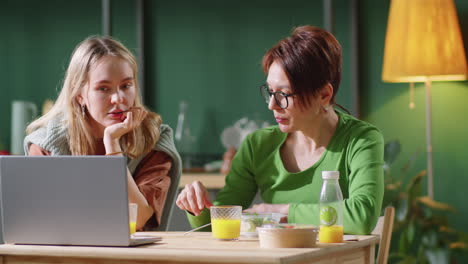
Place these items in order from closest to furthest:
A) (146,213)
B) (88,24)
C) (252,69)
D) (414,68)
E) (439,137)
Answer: (146,213) < (414,68) < (439,137) < (252,69) < (88,24)

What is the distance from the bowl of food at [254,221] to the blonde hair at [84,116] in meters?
0.68

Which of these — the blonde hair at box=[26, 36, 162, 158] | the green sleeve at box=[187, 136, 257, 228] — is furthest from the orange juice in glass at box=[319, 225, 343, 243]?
the blonde hair at box=[26, 36, 162, 158]

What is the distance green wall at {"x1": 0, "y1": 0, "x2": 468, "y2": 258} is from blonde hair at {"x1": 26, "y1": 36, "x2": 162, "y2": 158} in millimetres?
2217

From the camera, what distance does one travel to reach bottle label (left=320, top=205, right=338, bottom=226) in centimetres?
178

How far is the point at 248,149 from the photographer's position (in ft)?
8.04

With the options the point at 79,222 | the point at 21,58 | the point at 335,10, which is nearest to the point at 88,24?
the point at 21,58

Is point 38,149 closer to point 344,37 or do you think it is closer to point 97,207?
point 97,207

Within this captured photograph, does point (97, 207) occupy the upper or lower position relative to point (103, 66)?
lower

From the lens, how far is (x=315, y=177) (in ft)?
7.49

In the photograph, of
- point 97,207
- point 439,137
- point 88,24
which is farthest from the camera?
point 88,24

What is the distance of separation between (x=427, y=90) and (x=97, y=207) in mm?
2847

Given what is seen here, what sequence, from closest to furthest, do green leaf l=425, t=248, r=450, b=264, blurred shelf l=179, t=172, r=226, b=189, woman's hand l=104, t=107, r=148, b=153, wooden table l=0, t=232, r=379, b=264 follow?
1. wooden table l=0, t=232, r=379, b=264
2. woman's hand l=104, t=107, r=148, b=153
3. green leaf l=425, t=248, r=450, b=264
4. blurred shelf l=179, t=172, r=226, b=189

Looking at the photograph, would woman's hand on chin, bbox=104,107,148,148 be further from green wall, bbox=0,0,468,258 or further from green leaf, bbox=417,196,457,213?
green wall, bbox=0,0,468,258

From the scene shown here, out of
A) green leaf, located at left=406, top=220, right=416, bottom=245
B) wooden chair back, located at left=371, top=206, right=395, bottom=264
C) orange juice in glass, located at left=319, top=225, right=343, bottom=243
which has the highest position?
orange juice in glass, located at left=319, top=225, right=343, bottom=243
